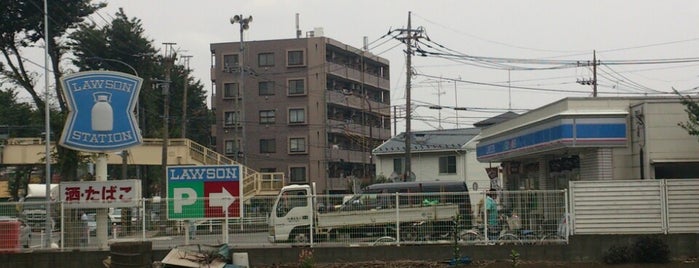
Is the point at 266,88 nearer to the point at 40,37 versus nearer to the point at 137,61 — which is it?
the point at 137,61

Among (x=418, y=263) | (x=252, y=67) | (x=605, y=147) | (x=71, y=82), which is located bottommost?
(x=418, y=263)

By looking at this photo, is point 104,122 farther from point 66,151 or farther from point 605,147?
point 605,147

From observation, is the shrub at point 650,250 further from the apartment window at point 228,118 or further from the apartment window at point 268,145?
the apartment window at point 228,118

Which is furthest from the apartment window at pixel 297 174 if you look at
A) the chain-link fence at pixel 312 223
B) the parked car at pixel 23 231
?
the parked car at pixel 23 231

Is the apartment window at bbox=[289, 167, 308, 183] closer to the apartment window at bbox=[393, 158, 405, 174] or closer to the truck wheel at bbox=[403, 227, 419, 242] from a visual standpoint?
the apartment window at bbox=[393, 158, 405, 174]

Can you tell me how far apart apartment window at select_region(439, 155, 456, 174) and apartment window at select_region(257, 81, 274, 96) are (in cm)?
1591

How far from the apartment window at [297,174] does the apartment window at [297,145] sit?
4.75 feet

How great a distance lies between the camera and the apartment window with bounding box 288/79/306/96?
2606 inches

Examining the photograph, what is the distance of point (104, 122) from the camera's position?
2031 cm

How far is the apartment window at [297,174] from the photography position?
66.1m

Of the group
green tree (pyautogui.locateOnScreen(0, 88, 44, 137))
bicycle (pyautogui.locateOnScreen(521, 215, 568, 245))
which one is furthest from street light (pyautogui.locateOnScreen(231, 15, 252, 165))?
bicycle (pyautogui.locateOnScreen(521, 215, 568, 245))

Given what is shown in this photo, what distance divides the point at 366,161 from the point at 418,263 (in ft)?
184

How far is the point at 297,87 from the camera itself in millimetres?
66438

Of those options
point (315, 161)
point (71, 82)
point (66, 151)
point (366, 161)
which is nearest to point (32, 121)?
point (315, 161)
